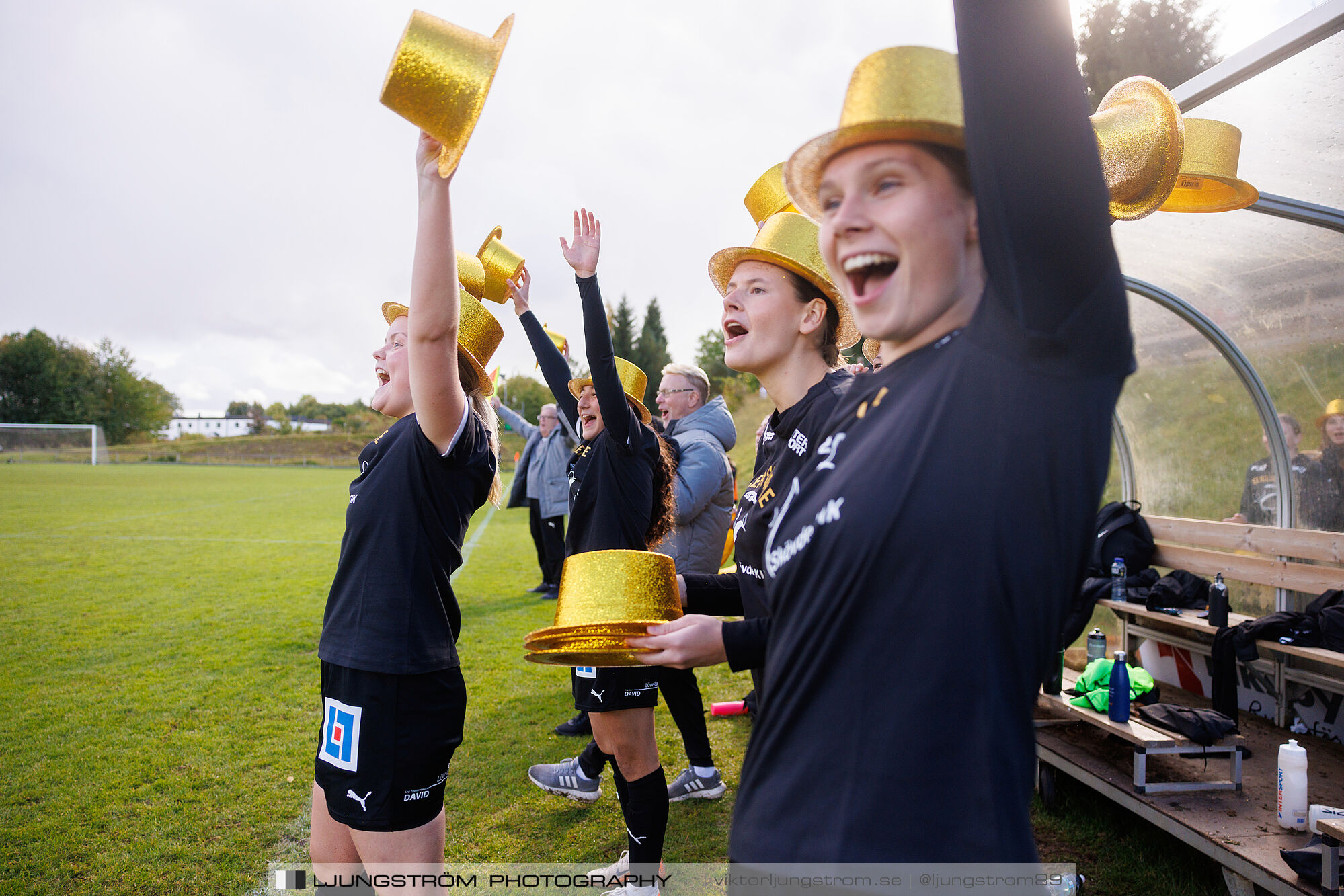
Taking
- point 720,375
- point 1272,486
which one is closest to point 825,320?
point 1272,486

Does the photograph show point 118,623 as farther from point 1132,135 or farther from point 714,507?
point 1132,135

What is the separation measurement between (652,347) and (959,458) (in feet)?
205

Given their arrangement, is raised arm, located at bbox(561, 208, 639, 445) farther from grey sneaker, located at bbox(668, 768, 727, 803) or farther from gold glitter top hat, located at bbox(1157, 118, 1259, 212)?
grey sneaker, located at bbox(668, 768, 727, 803)

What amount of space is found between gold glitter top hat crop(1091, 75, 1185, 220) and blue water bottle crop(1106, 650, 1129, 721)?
358 centimetres

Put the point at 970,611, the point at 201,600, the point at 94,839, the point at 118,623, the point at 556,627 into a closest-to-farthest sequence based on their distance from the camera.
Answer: the point at 970,611, the point at 556,627, the point at 94,839, the point at 118,623, the point at 201,600

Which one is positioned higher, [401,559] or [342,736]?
[401,559]

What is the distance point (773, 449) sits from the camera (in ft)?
7.44

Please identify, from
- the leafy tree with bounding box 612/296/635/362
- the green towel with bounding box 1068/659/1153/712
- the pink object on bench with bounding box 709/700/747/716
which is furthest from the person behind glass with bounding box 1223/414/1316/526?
the leafy tree with bounding box 612/296/635/362

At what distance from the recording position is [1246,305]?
559cm

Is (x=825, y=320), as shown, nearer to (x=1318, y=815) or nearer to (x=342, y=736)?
(x=342, y=736)

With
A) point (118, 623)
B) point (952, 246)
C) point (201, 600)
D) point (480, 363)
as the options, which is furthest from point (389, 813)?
point (201, 600)

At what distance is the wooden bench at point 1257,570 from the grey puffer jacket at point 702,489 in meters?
3.62

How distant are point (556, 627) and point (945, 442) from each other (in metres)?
0.99

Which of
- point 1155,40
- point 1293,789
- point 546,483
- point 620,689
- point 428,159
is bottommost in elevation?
point 1293,789
